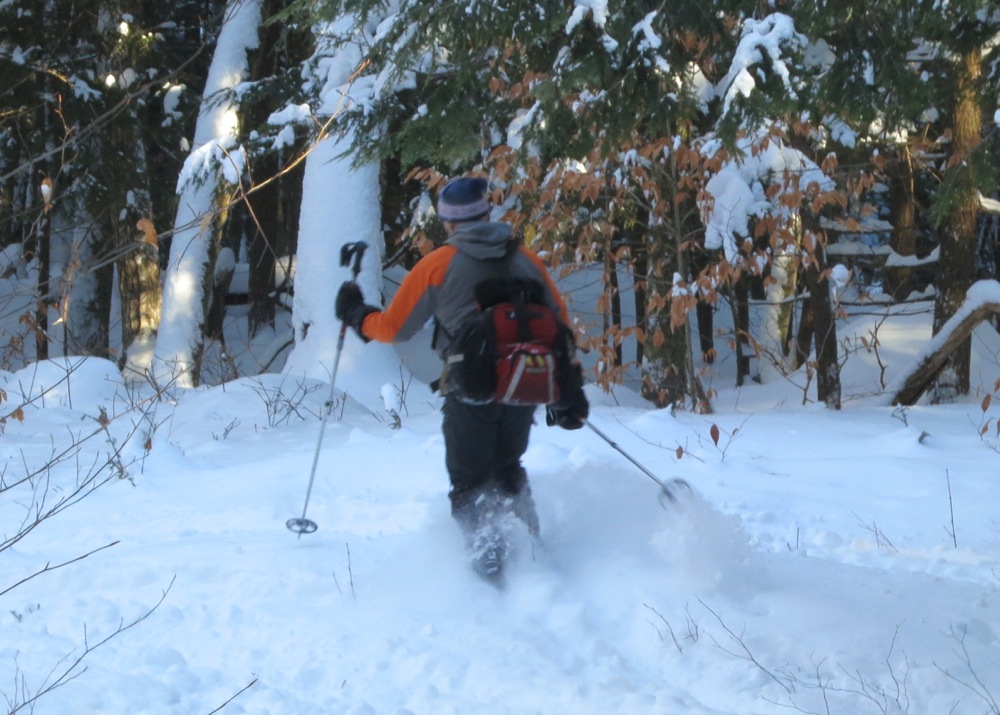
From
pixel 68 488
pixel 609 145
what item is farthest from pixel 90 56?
pixel 609 145

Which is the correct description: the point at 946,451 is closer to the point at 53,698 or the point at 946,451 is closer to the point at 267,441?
the point at 267,441

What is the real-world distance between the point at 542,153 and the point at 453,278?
2.00 meters

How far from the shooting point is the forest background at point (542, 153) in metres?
5.01

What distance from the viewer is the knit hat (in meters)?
4.73

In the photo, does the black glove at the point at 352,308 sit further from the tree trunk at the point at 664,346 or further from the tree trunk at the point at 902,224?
the tree trunk at the point at 902,224

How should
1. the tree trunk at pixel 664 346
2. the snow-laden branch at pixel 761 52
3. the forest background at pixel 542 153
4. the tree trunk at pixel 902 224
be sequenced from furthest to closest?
the tree trunk at pixel 902 224, the tree trunk at pixel 664 346, the forest background at pixel 542 153, the snow-laden branch at pixel 761 52

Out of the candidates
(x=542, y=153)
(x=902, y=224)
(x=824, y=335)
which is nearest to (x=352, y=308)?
(x=542, y=153)

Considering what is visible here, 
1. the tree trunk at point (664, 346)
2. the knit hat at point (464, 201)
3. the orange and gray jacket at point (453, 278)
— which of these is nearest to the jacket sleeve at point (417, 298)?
the orange and gray jacket at point (453, 278)

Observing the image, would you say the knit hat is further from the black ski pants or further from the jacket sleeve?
the black ski pants

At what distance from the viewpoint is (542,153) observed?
632 centimetres

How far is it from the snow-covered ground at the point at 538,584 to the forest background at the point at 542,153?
1278 millimetres

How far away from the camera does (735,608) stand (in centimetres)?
440

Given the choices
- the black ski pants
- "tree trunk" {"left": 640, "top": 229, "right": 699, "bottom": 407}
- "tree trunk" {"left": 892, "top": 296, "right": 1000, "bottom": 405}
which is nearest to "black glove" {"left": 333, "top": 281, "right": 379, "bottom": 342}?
the black ski pants

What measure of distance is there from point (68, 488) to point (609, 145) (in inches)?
→ 159
